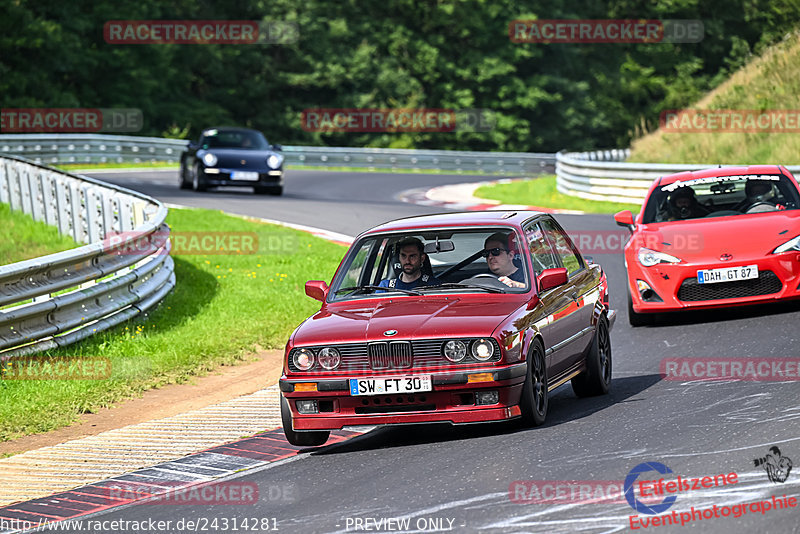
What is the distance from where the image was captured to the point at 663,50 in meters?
69.9

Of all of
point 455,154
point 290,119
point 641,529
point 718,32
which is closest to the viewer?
point 641,529

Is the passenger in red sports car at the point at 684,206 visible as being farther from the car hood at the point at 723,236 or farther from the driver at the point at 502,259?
the driver at the point at 502,259

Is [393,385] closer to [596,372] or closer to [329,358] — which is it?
[329,358]

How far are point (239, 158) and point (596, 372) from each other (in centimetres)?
2027

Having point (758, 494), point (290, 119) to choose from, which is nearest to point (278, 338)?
point (758, 494)

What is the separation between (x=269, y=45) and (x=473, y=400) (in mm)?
56626

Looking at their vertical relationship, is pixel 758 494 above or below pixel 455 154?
above

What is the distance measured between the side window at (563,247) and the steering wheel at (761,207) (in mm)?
3661

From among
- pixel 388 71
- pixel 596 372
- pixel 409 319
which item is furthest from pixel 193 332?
pixel 388 71

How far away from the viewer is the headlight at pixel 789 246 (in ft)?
38.7

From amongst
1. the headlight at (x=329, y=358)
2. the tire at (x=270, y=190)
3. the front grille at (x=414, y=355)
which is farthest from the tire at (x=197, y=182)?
the front grille at (x=414, y=355)

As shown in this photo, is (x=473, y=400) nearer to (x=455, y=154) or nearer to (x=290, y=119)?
(x=455, y=154)

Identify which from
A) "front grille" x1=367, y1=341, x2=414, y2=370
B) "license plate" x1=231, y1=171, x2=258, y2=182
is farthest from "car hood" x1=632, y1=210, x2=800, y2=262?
"license plate" x1=231, y1=171, x2=258, y2=182

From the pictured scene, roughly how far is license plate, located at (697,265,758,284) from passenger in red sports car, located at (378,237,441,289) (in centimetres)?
393
